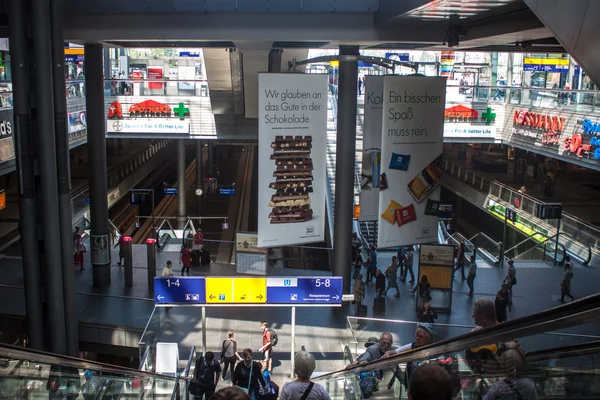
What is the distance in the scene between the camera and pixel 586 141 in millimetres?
23016

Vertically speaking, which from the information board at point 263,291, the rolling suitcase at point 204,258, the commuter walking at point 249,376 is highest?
the information board at point 263,291

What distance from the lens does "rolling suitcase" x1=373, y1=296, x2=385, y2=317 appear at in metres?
16.2

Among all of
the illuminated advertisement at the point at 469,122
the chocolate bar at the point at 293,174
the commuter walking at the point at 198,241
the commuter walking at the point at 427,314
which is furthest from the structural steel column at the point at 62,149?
the illuminated advertisement at the point at 469,122

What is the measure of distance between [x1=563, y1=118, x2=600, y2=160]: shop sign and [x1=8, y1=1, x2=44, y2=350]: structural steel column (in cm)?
1734

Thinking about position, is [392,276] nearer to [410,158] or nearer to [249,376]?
[410,158]

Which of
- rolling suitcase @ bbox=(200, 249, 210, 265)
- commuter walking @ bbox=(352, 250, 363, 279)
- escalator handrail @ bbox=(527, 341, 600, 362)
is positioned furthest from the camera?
rolling suitcase @ bbox=(200, 249, 210, 265)

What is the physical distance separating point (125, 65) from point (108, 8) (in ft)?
73.3

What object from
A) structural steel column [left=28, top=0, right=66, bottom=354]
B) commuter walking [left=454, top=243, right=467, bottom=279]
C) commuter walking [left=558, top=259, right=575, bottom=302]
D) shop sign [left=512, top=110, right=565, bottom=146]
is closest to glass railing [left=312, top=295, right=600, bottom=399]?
structural steel column [left=28, top=0, right=66, bottom=354]

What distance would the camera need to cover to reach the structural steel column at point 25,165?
11.4 meters

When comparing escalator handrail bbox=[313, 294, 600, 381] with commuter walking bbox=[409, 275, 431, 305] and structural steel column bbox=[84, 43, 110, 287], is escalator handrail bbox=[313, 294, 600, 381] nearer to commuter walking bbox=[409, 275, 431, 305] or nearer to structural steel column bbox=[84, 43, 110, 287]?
commuter walking bbox=[409, 275, 431, 305]

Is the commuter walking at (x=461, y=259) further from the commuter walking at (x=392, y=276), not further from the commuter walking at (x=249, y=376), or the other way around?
the commuter walking at (x=249, y=376)

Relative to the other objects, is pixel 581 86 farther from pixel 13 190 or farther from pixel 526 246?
pixel 13 190

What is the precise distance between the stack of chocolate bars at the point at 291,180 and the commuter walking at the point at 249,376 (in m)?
3.88

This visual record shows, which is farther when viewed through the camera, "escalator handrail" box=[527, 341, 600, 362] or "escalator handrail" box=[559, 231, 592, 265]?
"escalator handrail" box=[559, 231, 592, 265]
